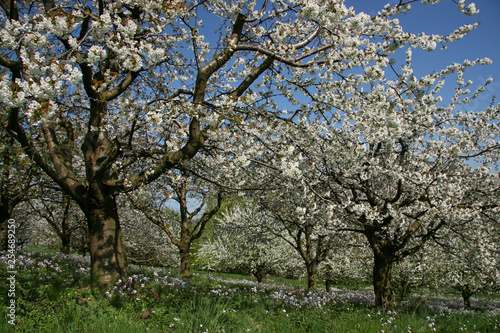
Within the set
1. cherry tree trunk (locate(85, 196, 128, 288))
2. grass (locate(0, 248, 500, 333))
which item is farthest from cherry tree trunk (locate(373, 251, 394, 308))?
cherry tree trunk (locate(85, 196, 128, 288))

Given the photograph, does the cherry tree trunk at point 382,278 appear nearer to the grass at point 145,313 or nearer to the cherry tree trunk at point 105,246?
the grass at point 145,313

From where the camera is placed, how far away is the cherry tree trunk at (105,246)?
16.3ft

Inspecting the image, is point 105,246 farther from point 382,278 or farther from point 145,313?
point 382,278

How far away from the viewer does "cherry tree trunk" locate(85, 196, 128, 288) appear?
4969 mm

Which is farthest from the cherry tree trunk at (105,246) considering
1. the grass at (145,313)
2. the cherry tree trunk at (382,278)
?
the cherry tree trunk at (382,278)

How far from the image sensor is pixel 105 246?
516cm

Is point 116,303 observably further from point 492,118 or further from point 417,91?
point 492,118

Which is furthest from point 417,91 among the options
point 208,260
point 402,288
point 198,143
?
point 208,260

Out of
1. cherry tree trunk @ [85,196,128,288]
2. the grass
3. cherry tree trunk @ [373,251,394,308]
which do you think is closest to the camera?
the grass

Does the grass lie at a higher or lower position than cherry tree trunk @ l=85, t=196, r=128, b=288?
lower

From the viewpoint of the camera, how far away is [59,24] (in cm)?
372

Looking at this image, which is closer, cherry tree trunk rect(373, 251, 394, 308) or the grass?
the grass

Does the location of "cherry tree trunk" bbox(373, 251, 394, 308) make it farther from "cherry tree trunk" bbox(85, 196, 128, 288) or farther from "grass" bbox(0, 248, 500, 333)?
"cherry tree trunk" bbox(85, 196, 128, 288)

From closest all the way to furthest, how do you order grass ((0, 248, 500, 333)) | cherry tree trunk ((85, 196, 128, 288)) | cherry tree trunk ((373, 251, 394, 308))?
1. grass ((0, 248, 500, 333))
2. cherry tree trunk ((85, 196, 128, 288))
3. cherry tree trunk ((373, 251, 394, 308))
